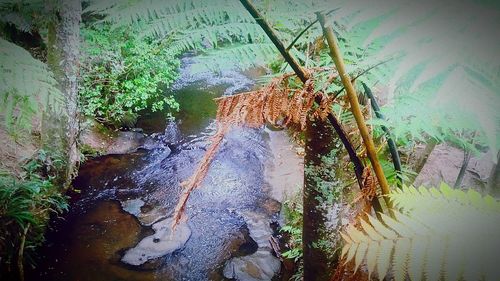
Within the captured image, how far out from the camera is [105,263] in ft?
16.6

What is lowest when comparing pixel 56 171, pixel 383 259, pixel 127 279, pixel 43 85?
pixel 127 279

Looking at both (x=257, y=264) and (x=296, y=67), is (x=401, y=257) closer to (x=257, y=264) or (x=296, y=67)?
(x=296, y=67)

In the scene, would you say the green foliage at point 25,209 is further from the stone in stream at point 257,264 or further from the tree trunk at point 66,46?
the stone in stream at point 257,264

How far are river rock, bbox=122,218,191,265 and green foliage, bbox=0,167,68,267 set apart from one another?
52.8 inches

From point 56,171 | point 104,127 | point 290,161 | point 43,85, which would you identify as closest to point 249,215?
point 290,161

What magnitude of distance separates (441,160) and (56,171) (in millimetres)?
6594

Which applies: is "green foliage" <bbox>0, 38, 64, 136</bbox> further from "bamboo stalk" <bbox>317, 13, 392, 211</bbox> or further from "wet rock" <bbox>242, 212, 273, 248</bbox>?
"wet rock" <bbox>242, 212, 273, 248</bbox>

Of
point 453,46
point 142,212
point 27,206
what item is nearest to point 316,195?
point 453,46

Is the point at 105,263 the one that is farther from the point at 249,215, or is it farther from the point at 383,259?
the point at 383,259

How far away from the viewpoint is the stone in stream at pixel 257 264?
4895 millimetres

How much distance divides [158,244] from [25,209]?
1.93 m

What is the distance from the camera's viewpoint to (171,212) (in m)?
6.12

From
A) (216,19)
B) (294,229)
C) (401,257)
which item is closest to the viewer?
(401,257)

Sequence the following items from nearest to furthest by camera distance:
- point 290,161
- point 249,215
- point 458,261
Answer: point 458,261 → point 249,215 → point 290,161
